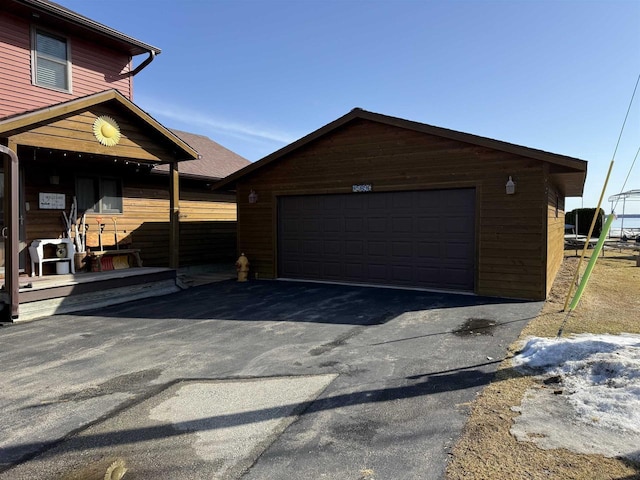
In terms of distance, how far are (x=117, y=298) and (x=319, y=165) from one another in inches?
219

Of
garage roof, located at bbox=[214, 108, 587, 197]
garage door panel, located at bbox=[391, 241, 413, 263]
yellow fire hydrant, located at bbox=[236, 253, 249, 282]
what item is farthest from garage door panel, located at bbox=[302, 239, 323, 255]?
garage roof, located at bbox=[214, 108, 587, 197]

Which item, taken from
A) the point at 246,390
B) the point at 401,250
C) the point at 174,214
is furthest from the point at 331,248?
the point at 246,390

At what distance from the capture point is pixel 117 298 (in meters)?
8.59

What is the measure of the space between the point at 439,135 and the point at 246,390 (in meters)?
7.07

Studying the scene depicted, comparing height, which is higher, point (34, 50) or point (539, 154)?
point (34, 50)

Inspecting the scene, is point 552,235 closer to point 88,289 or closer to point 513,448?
point 513,448

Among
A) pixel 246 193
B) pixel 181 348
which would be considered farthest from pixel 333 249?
pixel 181 348

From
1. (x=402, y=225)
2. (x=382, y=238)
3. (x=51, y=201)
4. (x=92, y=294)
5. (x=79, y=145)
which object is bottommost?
(x=92, y=294)

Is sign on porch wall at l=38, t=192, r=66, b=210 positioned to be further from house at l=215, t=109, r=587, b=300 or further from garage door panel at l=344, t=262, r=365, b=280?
garage door panel at l=344, t=262, r=365, b=280

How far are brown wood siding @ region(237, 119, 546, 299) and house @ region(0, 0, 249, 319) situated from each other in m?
2.23

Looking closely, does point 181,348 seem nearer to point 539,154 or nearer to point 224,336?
point 224,336

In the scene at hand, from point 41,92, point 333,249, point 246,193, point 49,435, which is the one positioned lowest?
point 49,435

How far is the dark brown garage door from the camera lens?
9.24 metres

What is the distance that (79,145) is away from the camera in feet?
27.5
